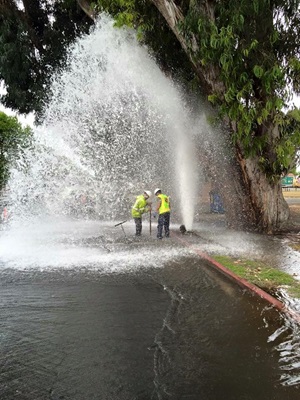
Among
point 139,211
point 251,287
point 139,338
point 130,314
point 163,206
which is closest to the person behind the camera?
point 139,338

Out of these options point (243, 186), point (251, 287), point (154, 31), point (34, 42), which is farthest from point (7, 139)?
point (251, 287)

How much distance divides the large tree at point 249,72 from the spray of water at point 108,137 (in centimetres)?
243

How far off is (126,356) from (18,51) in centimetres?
1881

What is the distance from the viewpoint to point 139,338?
466 cm

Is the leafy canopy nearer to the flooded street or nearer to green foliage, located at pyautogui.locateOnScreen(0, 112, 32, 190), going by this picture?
the flooded street

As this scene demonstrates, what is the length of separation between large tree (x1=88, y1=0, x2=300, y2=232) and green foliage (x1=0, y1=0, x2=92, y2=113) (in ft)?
19.8

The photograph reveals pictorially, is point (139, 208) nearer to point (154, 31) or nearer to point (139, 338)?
point (154, 31)

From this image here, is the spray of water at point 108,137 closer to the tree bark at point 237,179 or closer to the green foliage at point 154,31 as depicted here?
the green foliage at point 154,31

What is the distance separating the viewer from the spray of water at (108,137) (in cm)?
1664

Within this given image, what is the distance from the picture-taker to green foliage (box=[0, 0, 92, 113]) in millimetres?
19609

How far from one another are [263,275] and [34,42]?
59.4ft

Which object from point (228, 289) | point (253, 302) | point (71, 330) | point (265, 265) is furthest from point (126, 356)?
point (265, 265)

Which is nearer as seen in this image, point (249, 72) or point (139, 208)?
point (249, 72)

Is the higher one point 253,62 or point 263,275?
point 253,62
